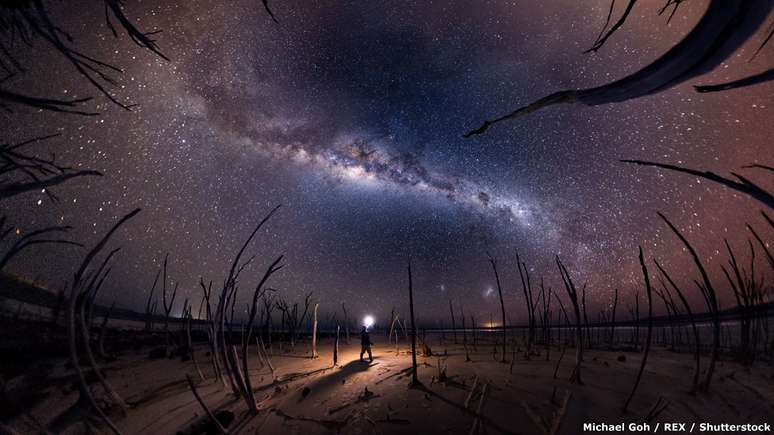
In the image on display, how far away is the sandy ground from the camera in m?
5.76

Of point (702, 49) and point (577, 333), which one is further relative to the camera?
point (577, 333)

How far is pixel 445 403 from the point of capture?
21.5 ft

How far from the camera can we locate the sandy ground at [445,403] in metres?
5.76

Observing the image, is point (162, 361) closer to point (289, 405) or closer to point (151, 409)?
point (151, 409)

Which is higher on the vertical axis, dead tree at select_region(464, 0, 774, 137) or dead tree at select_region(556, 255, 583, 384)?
dead tree at select_region(464, 0, 774, 137)

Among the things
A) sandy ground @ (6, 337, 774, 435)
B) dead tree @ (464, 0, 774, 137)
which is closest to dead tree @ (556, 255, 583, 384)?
sandy ground @ (6, 337, 774, 435)

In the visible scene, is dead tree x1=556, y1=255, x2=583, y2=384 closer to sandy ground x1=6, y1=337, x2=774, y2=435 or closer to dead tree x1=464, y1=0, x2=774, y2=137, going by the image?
sandy ground x1=6, y1=337, x2=774, y2=435

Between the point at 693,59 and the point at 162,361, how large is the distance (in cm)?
2264

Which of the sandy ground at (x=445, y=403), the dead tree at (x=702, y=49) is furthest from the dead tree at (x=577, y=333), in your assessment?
the dead tree at (x=702, y=49)

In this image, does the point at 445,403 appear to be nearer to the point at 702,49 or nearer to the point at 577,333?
the point at 577,333

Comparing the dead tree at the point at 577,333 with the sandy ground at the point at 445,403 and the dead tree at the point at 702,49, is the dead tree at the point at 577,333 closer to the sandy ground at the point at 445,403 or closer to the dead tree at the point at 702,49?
the sandy ground at the point at 445,403

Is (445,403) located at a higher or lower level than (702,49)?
lower

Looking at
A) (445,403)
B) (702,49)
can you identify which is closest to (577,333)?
(445,403)

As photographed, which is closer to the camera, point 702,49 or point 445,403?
point 702,49
